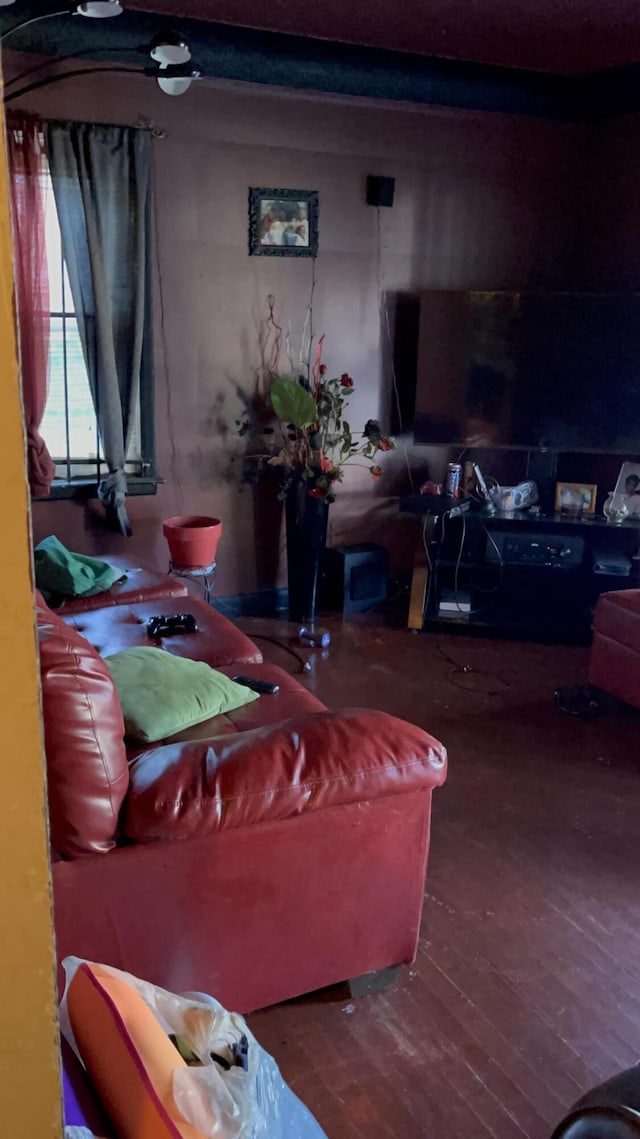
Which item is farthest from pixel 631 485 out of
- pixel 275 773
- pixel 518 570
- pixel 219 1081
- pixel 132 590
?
pixel 219 1081

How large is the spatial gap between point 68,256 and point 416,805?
2894mm

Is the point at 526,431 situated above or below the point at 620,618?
above

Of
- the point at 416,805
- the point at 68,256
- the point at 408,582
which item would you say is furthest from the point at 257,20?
the point at 416,805

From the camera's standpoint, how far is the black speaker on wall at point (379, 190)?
4449 mm

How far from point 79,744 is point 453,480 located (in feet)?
10.8

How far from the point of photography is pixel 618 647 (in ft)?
11.4

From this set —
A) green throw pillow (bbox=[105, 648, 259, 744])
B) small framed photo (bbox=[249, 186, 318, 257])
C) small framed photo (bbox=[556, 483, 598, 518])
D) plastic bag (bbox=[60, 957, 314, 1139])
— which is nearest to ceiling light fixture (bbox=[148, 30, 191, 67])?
small framed photo (bbox=[249, 186, 318, 257])

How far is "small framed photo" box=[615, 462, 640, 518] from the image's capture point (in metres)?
4.42

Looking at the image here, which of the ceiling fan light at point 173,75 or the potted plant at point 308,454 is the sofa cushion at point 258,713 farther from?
the ceiling fan light at point 173,75

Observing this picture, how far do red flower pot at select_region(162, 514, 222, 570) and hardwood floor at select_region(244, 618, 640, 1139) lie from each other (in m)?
0.94

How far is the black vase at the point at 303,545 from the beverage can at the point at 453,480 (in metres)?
0.66

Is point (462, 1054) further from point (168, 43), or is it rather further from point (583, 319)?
point (583, 319)

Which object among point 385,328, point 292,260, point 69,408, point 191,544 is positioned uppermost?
point 292,260

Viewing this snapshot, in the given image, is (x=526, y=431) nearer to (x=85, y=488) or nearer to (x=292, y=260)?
(x=292, y=260)
